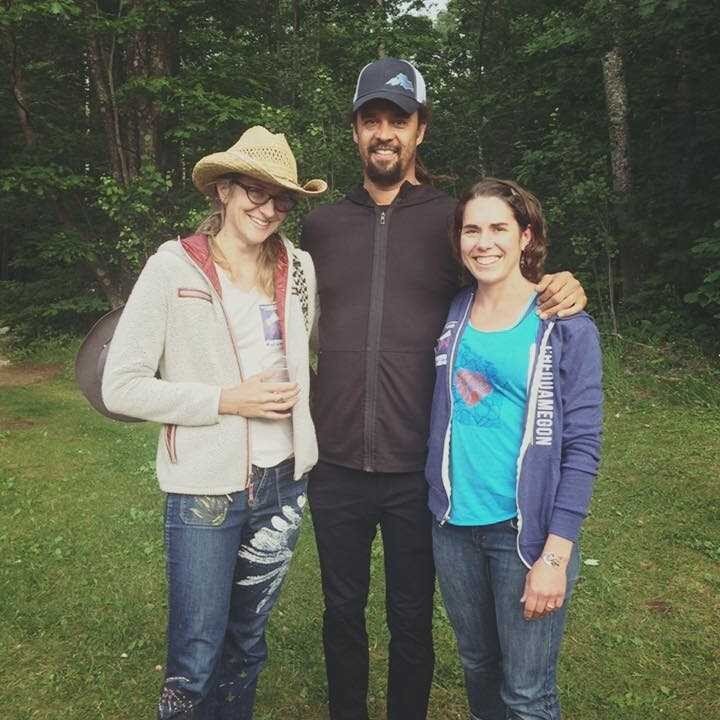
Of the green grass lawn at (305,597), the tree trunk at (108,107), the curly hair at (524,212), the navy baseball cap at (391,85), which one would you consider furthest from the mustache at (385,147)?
the tree trunk at (108,107)

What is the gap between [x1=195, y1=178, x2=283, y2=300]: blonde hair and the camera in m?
2.58

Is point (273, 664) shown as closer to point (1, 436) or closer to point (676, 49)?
point (1, 436)

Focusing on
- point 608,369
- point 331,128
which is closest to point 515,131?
point 331,128

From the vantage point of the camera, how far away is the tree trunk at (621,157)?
11578 mm

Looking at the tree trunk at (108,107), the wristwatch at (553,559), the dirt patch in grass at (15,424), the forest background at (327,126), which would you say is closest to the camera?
the wristwatch at (553,559)

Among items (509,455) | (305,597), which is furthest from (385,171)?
(305,597)

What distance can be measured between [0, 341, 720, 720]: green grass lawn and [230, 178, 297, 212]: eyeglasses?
2.60 metres

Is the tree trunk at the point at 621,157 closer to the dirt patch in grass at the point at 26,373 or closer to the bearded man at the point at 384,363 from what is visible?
the bearded man at the point at 384,363

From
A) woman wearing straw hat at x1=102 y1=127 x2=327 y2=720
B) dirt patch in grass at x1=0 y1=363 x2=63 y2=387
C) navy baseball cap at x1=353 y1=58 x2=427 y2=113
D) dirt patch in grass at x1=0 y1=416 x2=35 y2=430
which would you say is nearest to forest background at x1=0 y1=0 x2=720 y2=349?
dirt patch in grass at x1=0 y1=363 x2=63 y2=387

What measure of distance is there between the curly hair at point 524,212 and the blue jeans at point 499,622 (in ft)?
3.01

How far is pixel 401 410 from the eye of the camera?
285cm

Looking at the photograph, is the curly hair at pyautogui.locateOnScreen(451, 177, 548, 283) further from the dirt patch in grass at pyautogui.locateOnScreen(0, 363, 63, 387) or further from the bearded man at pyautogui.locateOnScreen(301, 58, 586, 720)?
the dirt patch in grass at pyautogui.locateOnScreen(0, 363, 63, 387)

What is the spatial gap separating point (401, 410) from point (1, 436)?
7.83 metres

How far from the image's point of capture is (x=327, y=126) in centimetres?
1198
